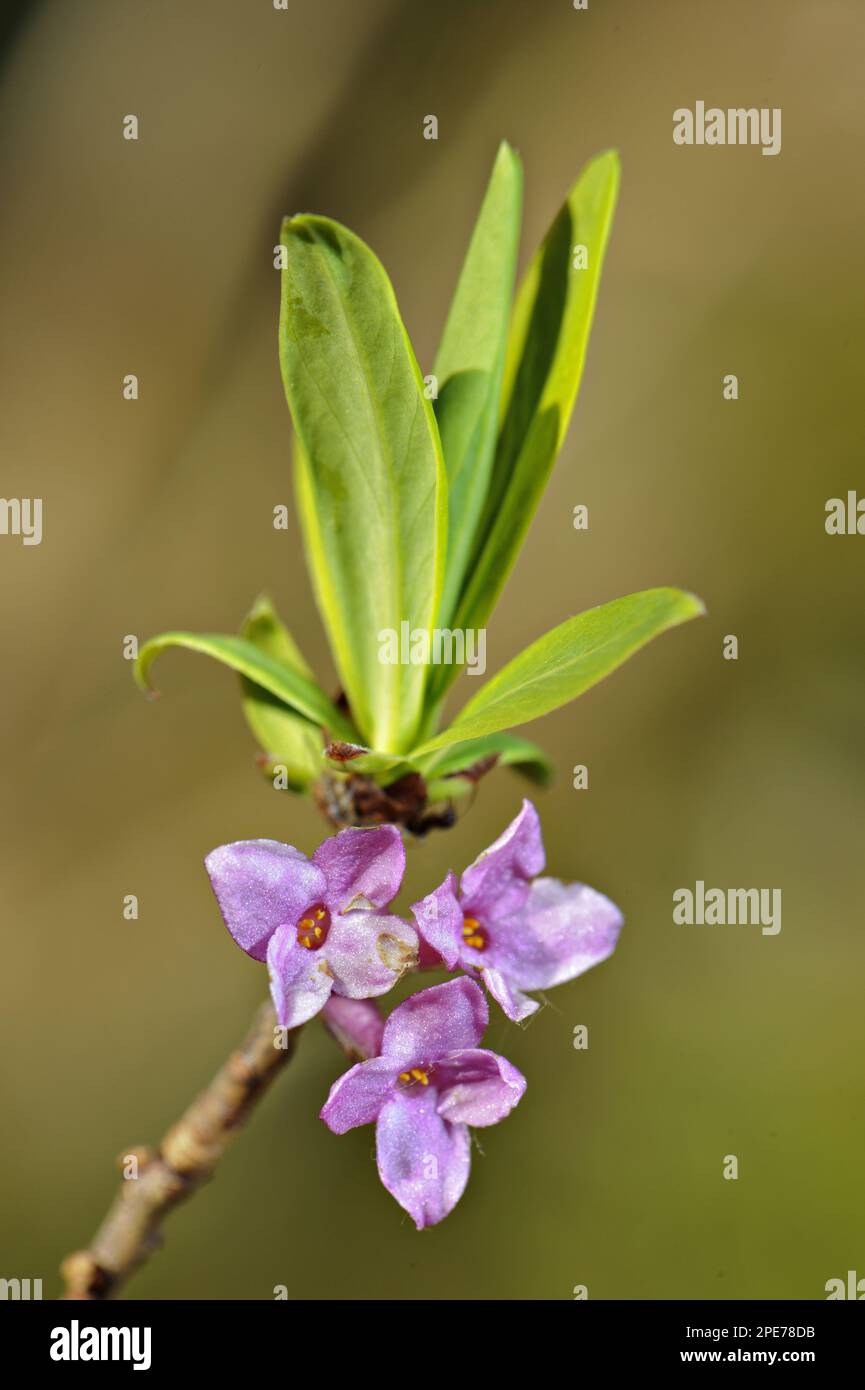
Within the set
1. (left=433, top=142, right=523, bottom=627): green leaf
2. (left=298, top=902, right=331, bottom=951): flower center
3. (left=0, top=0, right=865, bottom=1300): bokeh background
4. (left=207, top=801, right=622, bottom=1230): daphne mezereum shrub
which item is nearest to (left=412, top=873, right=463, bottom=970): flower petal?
(left=207, top=801, right=622, bottom=1230): daphne mezereum shrub

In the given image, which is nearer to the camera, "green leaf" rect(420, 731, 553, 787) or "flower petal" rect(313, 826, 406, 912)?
"flower petal" rect(313, 826, 406, 912)

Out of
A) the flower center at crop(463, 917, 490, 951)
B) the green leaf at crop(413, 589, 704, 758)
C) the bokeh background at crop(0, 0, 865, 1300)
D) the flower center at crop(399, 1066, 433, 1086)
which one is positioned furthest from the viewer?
the bokeh background at crop(0, 0, 865, 1300)

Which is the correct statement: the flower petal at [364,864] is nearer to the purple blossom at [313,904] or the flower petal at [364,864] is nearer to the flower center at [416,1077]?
the purple blossom at [313,904]

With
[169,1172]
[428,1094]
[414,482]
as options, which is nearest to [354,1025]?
[428,1094]

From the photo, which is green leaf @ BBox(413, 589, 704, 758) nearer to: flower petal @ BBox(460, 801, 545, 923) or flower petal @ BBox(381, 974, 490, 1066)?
flower petal @ BBox(460, 801, 545, 923)

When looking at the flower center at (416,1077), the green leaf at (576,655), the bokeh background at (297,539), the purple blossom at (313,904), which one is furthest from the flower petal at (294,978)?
the bokeh background at (297,539)
